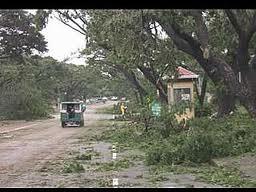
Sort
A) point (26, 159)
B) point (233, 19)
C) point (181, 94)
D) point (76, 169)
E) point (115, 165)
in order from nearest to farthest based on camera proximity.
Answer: point (76, 169), point (115, 165), point (233, 19), point (26, 159), point (181, 94)

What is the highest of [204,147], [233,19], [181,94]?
[233,19]

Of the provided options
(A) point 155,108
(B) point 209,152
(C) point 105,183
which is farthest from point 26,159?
(A) point 155,108

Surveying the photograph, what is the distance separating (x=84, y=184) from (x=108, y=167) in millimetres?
3391

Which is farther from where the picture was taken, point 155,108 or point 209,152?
point 155,108

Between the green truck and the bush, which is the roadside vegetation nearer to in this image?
the bush

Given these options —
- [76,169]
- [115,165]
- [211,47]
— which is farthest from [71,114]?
[76,169]

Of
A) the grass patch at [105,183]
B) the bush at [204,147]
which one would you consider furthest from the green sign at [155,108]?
the grass patch at [105,183]

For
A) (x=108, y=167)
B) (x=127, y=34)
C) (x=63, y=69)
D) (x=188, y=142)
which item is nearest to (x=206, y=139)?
(x=188, y=142)

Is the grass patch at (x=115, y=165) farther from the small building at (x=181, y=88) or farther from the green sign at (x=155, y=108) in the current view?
the small building at (x=181, y=88)

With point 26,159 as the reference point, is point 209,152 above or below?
above

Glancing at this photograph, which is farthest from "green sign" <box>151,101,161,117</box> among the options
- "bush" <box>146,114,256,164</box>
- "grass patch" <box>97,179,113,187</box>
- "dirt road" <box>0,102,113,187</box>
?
"grass patch" <box>97,179,113,187</box>

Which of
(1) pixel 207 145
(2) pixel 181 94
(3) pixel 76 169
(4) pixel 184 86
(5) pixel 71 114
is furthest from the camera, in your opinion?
(5) pixel 71 114

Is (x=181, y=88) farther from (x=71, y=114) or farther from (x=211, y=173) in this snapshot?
(x=71, y=114)
